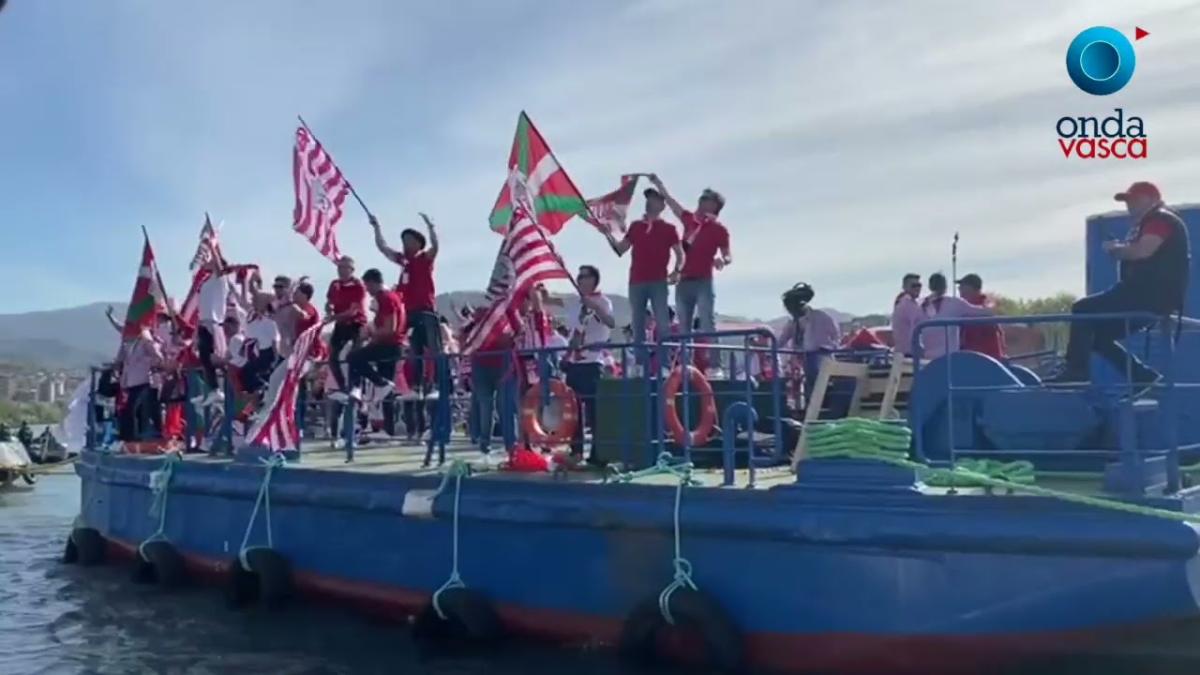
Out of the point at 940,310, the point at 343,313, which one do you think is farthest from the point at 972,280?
the point at 343,313

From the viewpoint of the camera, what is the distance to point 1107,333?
694 centimetres

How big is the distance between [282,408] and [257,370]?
2.01 metres

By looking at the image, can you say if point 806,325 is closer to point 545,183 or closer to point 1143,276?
point 545,183

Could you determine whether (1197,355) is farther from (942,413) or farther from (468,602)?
(468,602)

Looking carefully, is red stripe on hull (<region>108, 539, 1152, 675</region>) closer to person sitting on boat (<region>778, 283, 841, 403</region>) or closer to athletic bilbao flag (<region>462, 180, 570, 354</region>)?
athletic bilbao flag (<region>462, 180, 570, 354</region>)

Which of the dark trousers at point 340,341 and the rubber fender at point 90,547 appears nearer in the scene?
the dark trousers at point 340,341

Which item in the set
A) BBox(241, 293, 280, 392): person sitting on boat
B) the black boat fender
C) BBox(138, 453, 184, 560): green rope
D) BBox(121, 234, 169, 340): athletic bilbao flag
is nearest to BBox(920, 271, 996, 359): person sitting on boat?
the black boat fender

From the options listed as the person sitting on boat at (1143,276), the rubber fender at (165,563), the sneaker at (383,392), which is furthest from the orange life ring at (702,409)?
the rubber fender at (165,563)

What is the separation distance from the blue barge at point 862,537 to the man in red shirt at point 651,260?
60.8 inches

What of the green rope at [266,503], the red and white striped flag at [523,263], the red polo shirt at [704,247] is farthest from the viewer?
the red polo shirt at [704,247]

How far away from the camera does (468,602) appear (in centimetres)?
826

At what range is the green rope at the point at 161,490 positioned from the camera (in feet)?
37.4

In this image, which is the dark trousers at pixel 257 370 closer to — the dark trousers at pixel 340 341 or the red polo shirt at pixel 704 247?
the dark trousers at pixel 340 341

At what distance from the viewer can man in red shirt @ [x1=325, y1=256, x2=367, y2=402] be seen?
11.2 metres
